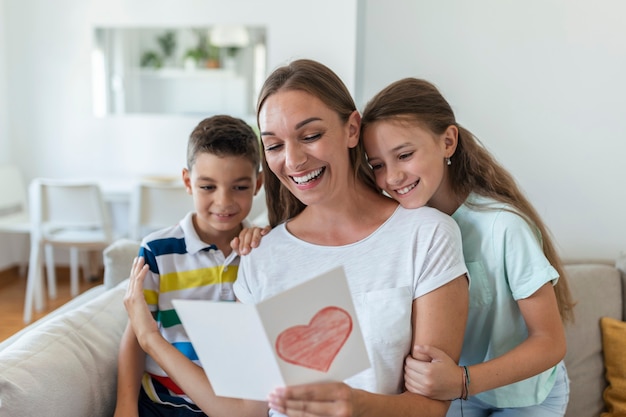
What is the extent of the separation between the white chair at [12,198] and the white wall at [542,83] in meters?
3.15

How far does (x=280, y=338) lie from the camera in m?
0.92

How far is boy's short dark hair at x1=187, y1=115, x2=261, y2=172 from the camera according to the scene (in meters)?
1.49

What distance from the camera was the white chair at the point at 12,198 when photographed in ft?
14.6

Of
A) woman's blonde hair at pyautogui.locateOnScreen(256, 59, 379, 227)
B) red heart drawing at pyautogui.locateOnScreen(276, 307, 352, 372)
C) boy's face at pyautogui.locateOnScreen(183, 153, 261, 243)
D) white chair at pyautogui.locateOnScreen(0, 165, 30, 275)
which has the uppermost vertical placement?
woman's blonde hair at pyautogui.locateOnScreen(256, 59, 379, 227)

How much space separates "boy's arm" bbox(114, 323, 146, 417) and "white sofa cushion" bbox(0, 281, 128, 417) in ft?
0.14

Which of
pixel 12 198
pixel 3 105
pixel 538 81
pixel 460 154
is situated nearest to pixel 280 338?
pixel 460 154

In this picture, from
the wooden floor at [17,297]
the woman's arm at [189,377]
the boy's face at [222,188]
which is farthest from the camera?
the wooden floor at [17,297]

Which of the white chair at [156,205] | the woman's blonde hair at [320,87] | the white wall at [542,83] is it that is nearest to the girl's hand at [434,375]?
the woman's blonde hair at [320,87]

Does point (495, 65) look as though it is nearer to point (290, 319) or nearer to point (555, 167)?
point (555, 167)

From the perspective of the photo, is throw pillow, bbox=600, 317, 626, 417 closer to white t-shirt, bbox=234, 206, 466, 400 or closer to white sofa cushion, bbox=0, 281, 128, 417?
white t-shirt, bbox=234, 206, 466, 400

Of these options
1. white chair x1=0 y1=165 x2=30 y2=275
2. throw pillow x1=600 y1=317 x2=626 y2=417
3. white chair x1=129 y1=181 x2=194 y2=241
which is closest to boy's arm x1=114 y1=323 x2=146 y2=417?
throw pillow x1=600 y1=317 x2=626 y2=417

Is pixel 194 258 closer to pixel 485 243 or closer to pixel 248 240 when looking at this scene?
pixel 248 240

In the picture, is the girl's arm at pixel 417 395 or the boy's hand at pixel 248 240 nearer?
the girl's arm at pixel 417 395

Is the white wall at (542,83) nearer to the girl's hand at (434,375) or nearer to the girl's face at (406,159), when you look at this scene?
the girl's face at (406,159)
